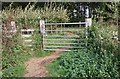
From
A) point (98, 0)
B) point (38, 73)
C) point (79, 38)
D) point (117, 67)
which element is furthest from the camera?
point (98, 0)

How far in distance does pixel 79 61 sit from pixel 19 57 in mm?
2424

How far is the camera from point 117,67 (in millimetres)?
7730

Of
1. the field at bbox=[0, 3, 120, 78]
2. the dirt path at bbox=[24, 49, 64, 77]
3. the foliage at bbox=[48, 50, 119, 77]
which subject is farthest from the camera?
the dirt path at bbox=[24, 49, 64, 77]

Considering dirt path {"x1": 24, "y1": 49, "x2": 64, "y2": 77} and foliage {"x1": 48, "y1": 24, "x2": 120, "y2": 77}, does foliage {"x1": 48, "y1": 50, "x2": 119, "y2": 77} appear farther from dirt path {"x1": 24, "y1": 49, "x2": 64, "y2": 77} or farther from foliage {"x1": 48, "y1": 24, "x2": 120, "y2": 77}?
dirt path {"x1": 24, "y1": 49, "x2": 64, "y2": 77}

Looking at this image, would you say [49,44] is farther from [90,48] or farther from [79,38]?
[90,48]

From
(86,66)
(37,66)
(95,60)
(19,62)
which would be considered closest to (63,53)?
(37,66)

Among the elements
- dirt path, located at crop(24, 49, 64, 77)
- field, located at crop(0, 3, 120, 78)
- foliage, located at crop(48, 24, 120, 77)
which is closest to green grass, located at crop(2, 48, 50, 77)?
field, located at crop(0, 3, 120, 78)

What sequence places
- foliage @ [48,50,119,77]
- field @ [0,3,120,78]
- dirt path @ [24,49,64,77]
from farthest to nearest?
dirt path @ [24,49,64,77] → field @ [0,3,120,78] → foliage @ [48,50,119,77]

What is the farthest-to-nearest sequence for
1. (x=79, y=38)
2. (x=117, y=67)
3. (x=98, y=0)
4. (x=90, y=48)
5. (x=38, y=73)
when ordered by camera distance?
(x=98, y=0) < (x=79, y=38) < (x=90, y=48) < (x=38, y=73) < (x=117, y=67)

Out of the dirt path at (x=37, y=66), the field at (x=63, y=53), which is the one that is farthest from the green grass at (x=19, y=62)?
the dirt path at (x=37, y=66)

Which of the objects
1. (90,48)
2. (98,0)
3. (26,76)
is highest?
(98,0)

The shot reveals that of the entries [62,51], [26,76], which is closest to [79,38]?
[62,51]

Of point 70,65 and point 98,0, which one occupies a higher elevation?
point 98,0

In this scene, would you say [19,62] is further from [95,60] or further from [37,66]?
[95,60]
